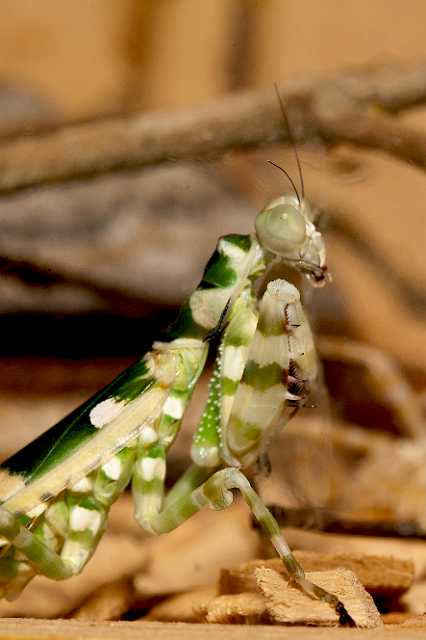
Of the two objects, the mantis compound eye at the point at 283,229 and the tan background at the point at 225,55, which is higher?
the tan background at the point at 225,55

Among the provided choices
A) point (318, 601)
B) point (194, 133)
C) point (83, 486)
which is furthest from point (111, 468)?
point (194, 133)

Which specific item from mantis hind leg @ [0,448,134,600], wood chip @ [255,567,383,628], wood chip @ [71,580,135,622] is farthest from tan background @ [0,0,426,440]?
wood chip @ [255,567,383,628]

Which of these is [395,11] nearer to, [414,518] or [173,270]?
[173,270]

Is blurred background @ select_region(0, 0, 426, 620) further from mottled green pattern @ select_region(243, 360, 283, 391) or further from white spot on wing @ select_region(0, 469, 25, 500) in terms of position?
white spot on wing @ select_region(0, 469, 25, 500)

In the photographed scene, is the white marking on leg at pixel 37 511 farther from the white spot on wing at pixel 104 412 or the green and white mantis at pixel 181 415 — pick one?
the white spot on wing at pixel 104 412

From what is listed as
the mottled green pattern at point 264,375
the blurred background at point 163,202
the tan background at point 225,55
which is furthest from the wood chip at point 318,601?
the tan background at point 225,55

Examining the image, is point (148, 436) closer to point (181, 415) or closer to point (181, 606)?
point (181, 415)

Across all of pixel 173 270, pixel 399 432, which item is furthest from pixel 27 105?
pixel 399 432
